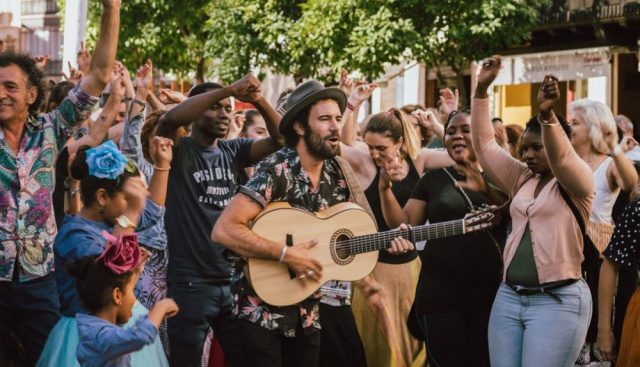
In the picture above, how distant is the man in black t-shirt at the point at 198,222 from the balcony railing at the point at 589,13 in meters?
18.0

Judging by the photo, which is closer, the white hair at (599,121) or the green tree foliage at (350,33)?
the white hair at (599,121)

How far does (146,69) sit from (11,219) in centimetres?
227

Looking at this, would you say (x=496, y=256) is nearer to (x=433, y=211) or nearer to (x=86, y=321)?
(x=433, y=211)

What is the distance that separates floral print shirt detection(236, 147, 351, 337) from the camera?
6285 mm

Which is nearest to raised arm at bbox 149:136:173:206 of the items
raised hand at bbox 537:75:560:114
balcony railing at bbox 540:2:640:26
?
raised hand at bbox 537:75:560:114

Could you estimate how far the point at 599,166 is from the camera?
9773mm

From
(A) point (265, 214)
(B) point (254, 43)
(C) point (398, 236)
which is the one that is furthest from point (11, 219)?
(B) point (254, 43)

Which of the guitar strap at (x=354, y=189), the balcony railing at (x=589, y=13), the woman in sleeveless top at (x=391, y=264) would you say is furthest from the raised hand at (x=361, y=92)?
the balcony railing at (x=589, y=13)

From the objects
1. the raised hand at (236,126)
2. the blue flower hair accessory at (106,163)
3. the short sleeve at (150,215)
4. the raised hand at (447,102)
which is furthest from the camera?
the raised hand at (236,126)

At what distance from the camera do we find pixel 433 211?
7738 millimetres

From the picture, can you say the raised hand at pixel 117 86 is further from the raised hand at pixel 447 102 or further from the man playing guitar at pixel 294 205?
the raised hand at pixel 447 102

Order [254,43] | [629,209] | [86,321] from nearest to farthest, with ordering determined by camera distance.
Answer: [86,321] < [629,209] < [254,43]

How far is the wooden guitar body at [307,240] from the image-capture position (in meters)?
6.25

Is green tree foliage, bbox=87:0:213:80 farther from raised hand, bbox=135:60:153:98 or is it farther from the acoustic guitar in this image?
the acoustic guitar
